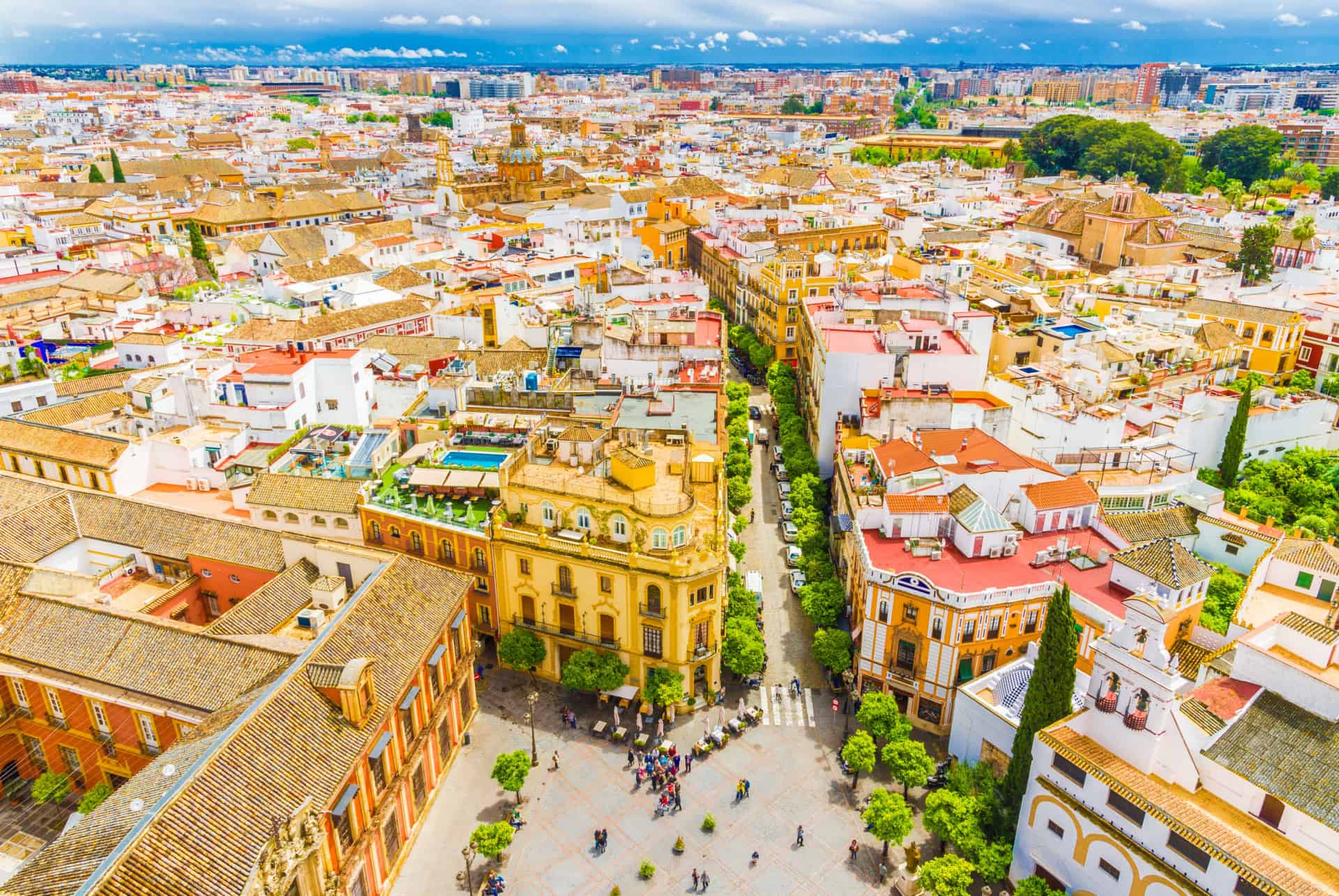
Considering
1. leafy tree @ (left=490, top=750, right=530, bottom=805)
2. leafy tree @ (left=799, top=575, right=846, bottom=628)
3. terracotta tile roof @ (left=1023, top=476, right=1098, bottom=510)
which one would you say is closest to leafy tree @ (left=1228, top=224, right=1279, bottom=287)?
terracotta tile roof @ (left=1023, top=476, right=1098, bottom=510)

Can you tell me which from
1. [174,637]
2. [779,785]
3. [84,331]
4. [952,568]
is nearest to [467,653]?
[174,637]

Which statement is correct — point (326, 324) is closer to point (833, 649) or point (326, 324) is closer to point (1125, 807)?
point (833, 649)

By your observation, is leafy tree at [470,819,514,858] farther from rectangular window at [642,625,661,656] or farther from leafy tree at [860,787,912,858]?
leafy tree at [860,787,912,858]

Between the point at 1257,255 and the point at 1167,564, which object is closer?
the point at 1167,564

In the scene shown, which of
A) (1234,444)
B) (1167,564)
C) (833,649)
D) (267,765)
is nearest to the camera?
(267,765)

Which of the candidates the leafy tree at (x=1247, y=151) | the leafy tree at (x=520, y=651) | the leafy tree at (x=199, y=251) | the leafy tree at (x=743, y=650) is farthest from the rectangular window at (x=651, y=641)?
the leafy tree at (x=1247, y=151)

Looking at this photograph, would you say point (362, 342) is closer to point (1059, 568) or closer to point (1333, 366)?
point (1059, 568)

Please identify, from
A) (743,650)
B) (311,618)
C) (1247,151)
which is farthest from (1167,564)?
(1247,151)
